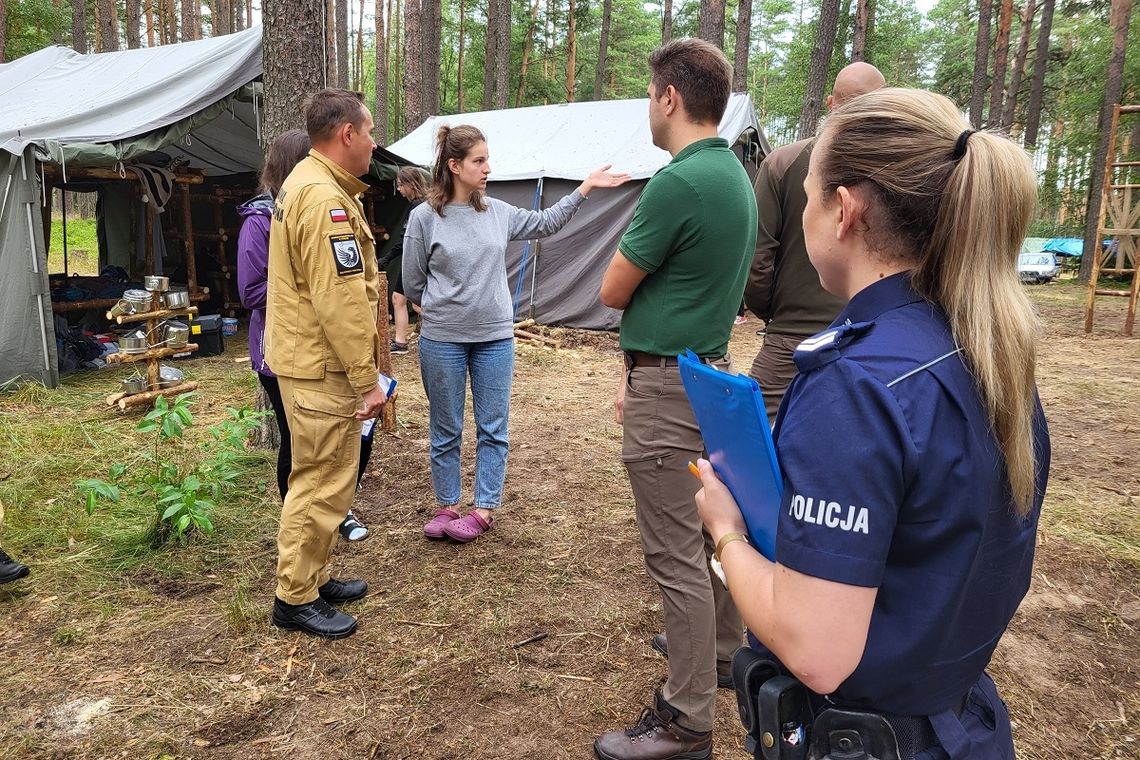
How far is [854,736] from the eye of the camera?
3.21 ft

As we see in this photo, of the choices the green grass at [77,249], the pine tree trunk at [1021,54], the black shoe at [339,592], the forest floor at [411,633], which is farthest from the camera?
the pine tree trunk at [1021,54]

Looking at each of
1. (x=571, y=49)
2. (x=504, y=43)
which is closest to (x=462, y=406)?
(x=504, y=43)

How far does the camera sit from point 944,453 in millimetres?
884

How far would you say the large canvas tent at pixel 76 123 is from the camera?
6.28 m

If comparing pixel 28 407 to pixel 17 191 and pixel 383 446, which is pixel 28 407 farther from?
pixel 383 446

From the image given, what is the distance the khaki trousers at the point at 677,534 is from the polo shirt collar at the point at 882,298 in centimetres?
113

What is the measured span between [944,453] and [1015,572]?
0.27 m

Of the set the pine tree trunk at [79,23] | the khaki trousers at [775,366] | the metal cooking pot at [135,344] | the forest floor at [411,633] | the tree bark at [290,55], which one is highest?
the pine tree trunk at [79,23]

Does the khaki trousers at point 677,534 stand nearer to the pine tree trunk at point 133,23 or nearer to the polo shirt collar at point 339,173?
the polo shirt collar at point 339,173

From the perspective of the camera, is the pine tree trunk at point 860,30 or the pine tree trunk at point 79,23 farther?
the pine tree trunk at point 79,23

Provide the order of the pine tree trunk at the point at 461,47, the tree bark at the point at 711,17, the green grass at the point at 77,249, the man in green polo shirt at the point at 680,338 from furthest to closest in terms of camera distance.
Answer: the pine tree trunk at the point at 461,47, the green grass at the point at 77,249, the tree bark at the point at 711,17, the man in green polo shirt at the point at 680,338

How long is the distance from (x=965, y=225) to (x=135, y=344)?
6.48m

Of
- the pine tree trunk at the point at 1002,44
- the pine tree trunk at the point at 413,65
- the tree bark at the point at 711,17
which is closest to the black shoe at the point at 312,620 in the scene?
the tree bark at the point at 711,17

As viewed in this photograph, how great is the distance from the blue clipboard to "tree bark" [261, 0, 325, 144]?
Result: 447cm
